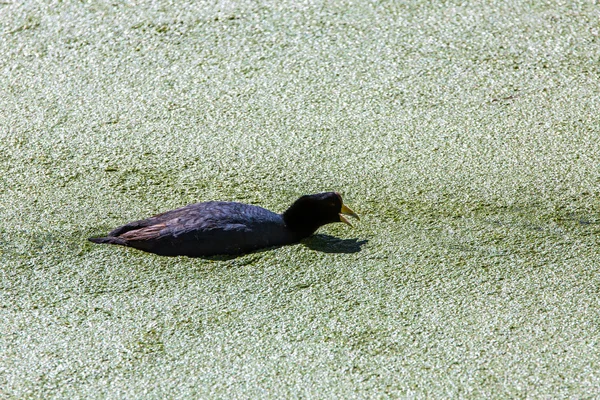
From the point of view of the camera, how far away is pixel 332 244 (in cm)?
193

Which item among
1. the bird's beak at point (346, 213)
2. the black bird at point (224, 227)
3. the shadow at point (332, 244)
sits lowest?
the shadow at point (332, 244)

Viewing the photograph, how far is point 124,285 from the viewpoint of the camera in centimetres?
175

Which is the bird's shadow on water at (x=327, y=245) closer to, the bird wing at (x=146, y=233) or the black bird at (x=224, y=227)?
the black bird at (x=224, y=227)

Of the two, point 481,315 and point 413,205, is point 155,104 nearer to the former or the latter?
point 413,205

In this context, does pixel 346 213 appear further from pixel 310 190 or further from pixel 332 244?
pixel 310 190

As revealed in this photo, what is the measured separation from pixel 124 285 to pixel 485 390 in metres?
0.74

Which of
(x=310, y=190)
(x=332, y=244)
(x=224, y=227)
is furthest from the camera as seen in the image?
(x=310, y=190)

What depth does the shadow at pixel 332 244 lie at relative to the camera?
6.21 ft

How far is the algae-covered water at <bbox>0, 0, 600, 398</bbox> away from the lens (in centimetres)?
153

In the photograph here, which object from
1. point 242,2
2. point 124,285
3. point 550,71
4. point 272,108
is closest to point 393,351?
point 124,285

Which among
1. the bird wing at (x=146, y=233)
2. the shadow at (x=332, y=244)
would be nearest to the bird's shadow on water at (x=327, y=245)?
the shadow at (x=332, y=244)

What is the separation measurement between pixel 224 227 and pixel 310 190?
0.37m

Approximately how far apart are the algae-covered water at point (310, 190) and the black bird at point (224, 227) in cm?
3

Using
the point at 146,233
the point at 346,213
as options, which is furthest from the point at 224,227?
the point at 346,213
